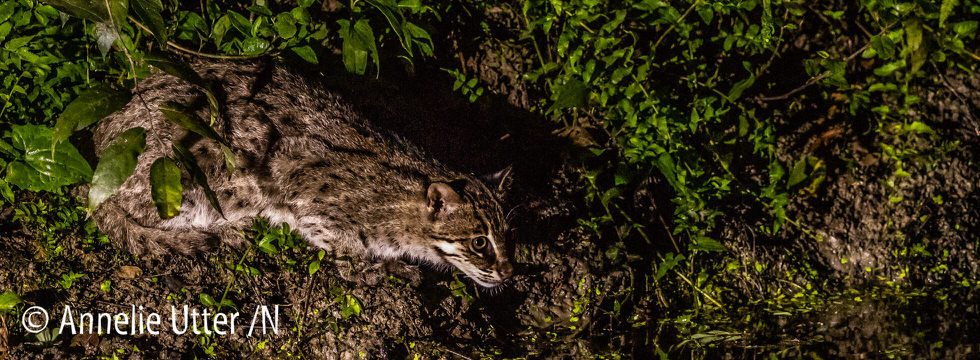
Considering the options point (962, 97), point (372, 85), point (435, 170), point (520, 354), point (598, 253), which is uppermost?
point (962, 97)

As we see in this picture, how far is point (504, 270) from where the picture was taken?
451 cm

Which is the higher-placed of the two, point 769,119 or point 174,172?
point 174,172

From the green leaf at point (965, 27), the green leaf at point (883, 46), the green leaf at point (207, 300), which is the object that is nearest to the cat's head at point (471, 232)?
the green leaf at point (207, 300)

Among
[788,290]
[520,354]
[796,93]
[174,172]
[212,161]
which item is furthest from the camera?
[796,93]

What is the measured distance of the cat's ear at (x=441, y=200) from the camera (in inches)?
171

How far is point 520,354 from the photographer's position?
Answer: 14.7ft

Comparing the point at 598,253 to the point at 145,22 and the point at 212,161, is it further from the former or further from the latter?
the point at 145,22

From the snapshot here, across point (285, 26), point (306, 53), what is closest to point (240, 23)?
point (285, 26)

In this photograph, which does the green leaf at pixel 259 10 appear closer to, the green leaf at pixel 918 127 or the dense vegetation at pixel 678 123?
the dense vegetation at pixel 678 123

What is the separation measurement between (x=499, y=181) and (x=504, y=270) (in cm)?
67

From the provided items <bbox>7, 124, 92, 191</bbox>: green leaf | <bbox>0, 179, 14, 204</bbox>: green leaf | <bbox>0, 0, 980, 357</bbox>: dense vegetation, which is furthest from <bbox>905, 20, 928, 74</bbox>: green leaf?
<bbox>0, 179, 14, 204</bbox>: green leaf

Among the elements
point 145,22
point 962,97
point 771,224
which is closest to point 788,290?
point 771,224

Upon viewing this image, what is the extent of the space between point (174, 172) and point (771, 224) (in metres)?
4.40

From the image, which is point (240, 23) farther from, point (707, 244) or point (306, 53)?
point (707, 244)
